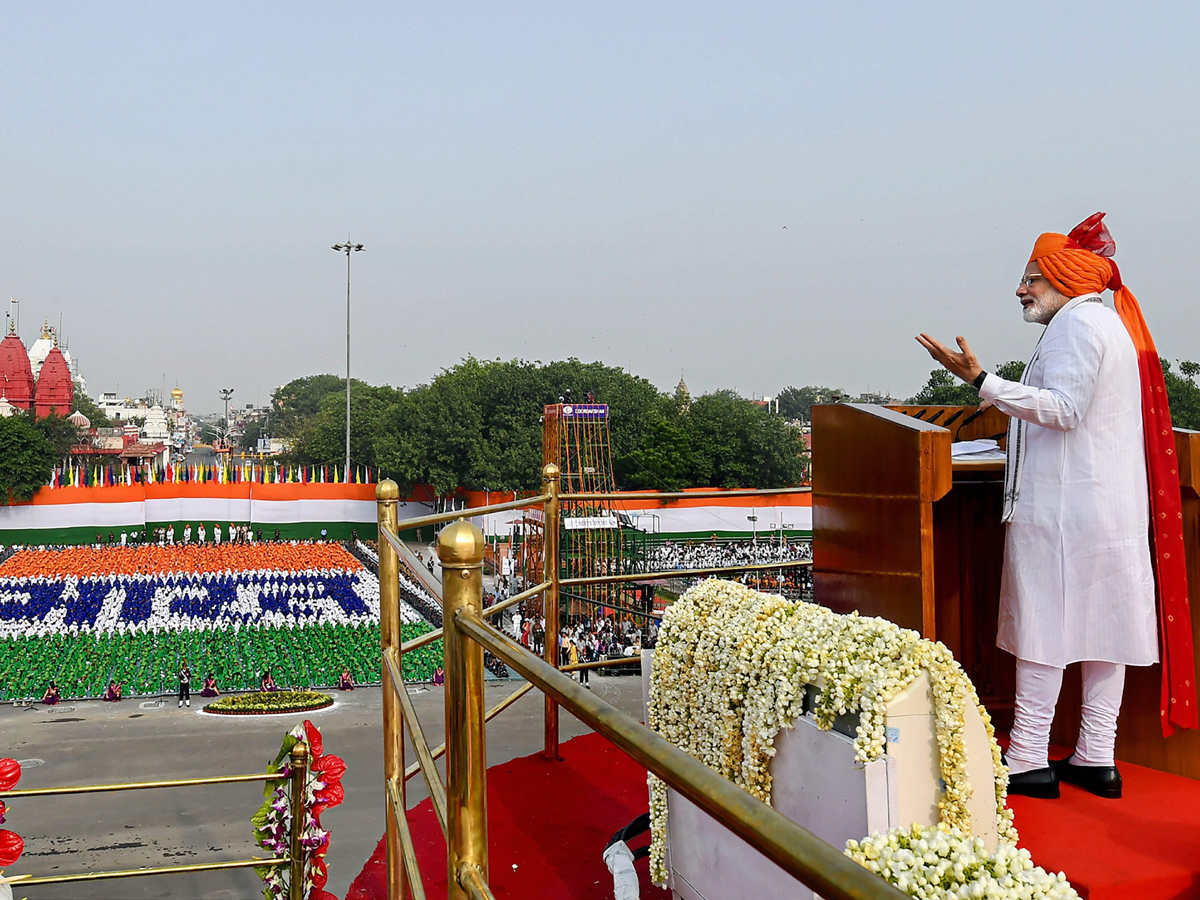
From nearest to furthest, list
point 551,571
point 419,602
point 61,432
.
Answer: point 551,571, point 419,602, point 61,432

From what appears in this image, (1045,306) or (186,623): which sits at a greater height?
(1045,306)

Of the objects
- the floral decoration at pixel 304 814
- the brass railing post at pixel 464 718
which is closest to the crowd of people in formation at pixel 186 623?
the floral decoration at pixel 304 814

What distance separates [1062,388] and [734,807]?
231cm

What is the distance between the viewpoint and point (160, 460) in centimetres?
8244

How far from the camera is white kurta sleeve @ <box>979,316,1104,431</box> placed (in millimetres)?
2536

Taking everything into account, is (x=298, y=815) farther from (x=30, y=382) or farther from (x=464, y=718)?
(x=30, y=382)

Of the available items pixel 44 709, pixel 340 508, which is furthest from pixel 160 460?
pixel 44 709

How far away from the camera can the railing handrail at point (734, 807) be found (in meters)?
0.56

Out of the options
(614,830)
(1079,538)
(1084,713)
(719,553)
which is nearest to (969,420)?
(1079,538)

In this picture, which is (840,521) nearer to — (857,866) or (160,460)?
(857,866)

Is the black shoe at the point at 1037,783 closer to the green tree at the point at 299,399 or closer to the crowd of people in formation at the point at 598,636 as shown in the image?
the crowd of people in formation at the point at 598,636

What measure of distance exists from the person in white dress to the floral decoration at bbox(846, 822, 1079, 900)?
1.30m

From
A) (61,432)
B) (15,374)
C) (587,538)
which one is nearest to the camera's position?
(587,538)

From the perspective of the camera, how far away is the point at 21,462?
117 feet
